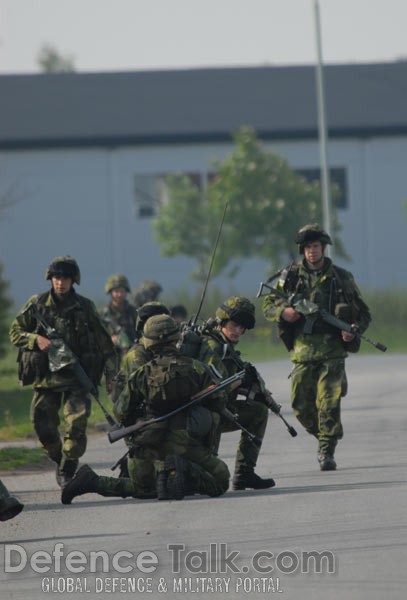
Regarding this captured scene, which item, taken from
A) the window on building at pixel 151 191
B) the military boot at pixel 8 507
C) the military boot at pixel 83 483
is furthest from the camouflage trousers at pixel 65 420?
the window on building at pixel 151 191

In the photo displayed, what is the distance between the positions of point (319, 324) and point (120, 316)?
461 centimetres

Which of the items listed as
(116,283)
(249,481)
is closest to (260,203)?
(116,283)

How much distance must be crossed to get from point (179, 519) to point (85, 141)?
149 ft

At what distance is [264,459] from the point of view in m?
14.6

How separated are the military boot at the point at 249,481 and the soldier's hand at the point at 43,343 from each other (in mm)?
1717

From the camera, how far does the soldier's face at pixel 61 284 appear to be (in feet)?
42.3

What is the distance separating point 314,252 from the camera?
13.6 m

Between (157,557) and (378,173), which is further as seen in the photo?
(378,173)

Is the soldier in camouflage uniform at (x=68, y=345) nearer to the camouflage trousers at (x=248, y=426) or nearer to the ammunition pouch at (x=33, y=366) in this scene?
the ammunition pouch at (x=33, y=366)

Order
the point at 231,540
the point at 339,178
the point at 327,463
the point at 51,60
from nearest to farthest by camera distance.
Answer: the point at 231,540 → the point at 327,463 → the point at 339,178 → the point at 51,60

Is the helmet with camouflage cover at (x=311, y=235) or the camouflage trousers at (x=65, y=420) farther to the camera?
the helmet with camouflage cover at (x=311, y=235)

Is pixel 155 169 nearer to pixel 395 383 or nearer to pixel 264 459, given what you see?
pixel 395 383

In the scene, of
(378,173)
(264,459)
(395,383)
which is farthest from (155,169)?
(264,459)

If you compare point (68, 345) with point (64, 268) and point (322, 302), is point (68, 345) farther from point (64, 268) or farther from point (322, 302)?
point (322, 302)
